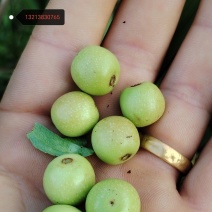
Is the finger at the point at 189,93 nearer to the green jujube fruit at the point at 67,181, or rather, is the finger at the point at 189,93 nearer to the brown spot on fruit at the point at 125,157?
the brown spot on fruit at the point at 125,157

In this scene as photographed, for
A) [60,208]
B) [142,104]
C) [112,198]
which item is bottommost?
[60,208]

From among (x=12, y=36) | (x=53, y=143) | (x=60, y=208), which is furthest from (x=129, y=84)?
(x=12, y=36)

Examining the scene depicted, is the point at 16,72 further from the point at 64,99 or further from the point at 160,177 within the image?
the point at 160,177

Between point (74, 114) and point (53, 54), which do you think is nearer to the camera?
point (74, 114)

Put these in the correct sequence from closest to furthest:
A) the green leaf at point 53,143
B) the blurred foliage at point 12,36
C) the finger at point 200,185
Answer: the finger at point 200,185
the green leaf at point 53,143
the blurred foliage at point 12,36

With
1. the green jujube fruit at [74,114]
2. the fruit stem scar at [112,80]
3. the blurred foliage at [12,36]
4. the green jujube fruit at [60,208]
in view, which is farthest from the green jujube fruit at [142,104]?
the blurred foliage at [12,36]

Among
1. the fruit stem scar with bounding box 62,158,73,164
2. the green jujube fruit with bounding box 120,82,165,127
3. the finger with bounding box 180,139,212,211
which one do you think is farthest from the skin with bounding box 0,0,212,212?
the fruit stem scar with bounding box 62,158,73,164

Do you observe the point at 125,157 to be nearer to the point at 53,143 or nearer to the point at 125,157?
the point at 125,157
